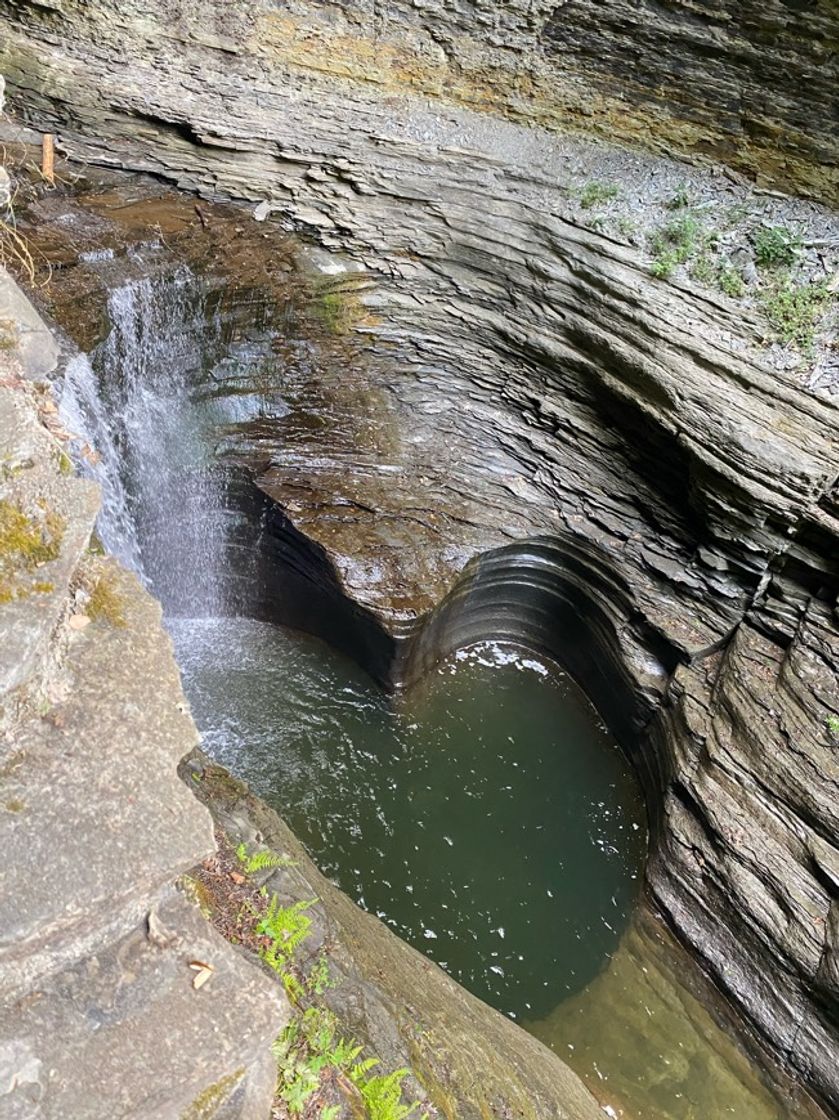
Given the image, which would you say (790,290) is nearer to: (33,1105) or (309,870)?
(309,870)

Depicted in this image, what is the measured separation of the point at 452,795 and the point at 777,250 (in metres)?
5.94

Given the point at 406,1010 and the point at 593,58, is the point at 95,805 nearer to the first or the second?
the point at 406,1010

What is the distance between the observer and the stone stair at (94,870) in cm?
228

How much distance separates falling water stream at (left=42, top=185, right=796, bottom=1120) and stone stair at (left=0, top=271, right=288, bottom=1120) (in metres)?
3.60

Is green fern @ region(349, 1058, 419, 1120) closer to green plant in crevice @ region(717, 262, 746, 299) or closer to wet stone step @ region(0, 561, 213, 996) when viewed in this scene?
wet stone step @ region(0, 561, 213, 996)

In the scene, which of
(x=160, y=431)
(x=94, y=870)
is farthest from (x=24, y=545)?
(x=160, y=431)

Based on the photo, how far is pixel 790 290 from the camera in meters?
6.98

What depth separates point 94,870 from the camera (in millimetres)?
2432

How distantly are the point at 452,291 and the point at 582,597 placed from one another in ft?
11.8

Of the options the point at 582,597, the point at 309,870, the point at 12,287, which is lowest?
the point at 582,597

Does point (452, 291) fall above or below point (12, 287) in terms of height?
below

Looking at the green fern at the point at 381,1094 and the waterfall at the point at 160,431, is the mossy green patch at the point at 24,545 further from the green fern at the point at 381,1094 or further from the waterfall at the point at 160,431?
the waterfall at the point at 160,431

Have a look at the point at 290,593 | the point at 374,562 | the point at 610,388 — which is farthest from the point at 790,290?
the point at 290,593

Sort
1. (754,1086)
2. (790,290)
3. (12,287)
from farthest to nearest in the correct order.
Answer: (790,290), (754,1086), (12,287)
